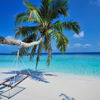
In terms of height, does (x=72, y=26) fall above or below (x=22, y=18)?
below

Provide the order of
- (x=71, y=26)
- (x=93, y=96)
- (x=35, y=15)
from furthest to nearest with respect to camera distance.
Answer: (x=71, y=26), (x=35, y=15), (x=93, y=96)

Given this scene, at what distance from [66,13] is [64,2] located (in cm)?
56

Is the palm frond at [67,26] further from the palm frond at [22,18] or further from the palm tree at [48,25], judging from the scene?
the palm frond at [22,18]

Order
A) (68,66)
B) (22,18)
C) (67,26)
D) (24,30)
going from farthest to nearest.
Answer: (68,66) → (24,30) → (67,26) → (22,18)

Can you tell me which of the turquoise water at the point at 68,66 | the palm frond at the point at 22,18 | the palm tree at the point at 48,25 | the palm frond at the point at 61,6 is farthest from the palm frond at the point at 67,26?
the turquoise water at the point at 68,66

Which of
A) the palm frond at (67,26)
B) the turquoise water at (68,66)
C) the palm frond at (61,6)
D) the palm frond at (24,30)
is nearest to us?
the palm frond at (67,26)

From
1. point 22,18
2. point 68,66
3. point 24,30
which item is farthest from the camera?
point 68,66

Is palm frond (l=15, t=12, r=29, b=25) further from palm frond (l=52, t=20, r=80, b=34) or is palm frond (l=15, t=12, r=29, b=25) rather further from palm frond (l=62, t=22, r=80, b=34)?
palm frond (l=62, t=22, r=80, b=34)

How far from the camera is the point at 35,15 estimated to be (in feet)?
11.7

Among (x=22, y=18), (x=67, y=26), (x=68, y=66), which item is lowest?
(x=68, y=66)

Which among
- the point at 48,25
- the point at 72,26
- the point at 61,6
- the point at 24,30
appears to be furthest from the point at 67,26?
the point at 24,30

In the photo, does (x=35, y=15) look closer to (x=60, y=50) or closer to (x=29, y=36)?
(x=29, y=36)

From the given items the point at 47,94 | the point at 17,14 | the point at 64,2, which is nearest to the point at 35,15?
the point at 17,14

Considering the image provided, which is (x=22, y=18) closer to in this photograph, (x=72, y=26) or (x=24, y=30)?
(x=24, y=30)
